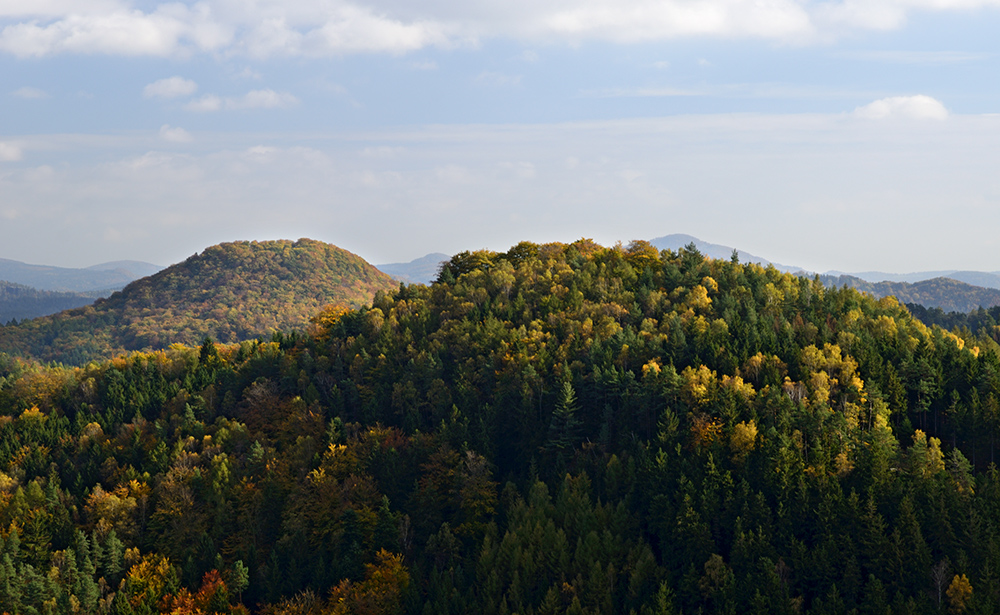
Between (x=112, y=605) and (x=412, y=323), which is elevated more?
(x=412, y=323)

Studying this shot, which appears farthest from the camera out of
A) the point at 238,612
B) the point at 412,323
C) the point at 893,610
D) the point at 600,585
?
the point at 412,323

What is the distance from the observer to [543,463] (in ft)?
395

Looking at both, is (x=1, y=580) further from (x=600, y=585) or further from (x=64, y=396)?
(x=600, y=585)

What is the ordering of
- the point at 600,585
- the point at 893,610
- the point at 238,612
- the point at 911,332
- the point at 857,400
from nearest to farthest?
the point at 893,610 → the point at 600,585 → the point at 238,612 → the point at 857,400 → the point at 911,332

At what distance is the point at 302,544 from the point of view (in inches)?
4471

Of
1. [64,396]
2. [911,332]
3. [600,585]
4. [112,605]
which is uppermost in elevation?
[911,332]

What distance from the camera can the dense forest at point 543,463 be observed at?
93.1 m

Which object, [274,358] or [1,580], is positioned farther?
[274,358]

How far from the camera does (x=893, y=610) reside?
8525 centimetres

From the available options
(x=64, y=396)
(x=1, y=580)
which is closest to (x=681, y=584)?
(x=1, y=580)

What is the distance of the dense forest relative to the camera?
93062 millimetres

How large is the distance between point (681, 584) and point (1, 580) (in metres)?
89.8

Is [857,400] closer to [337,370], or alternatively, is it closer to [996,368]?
[996,368]

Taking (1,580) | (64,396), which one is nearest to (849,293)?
(1,580)
